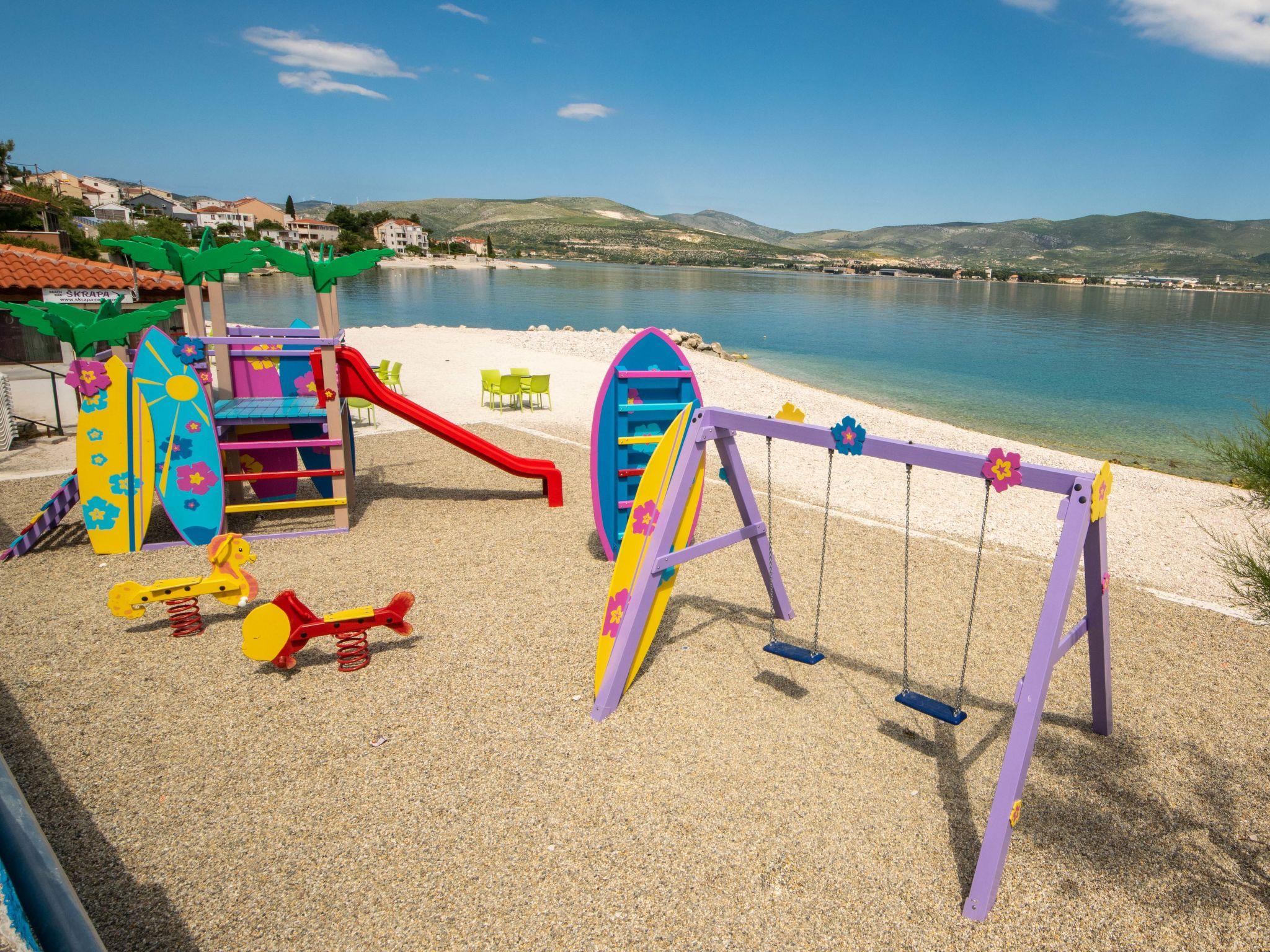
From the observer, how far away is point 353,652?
208 inches

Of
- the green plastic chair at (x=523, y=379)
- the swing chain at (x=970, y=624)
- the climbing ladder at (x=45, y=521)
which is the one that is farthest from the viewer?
the green plastic chair at (x=523, y=379)

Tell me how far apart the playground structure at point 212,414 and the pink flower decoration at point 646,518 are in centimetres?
420

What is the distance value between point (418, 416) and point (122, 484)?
10.1 ft

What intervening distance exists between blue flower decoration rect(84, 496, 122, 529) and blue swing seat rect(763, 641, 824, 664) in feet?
22.0

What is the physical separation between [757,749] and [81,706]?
4.53 meters

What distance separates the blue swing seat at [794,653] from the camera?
492cm

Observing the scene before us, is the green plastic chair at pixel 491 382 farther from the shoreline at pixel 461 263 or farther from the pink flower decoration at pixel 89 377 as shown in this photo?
the shoreline at pixel 461 263

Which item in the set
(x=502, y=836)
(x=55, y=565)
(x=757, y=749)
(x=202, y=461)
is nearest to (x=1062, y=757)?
(x=757, y=749)

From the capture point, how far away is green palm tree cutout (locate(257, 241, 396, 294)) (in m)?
7.89

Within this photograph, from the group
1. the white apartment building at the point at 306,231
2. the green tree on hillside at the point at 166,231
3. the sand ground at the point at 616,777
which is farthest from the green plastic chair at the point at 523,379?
the white apartment building at the point at 306,231

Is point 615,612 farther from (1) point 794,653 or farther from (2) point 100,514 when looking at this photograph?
(2) point 100,514

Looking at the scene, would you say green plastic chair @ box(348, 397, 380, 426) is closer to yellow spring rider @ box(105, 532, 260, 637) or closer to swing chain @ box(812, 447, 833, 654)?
yellow spring rider @ box(105, 532, 260, 637)

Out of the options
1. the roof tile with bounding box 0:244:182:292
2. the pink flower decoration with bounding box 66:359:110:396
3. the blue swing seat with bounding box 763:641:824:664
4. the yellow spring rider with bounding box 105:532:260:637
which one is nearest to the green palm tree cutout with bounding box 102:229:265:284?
the pink flower decoration with bounding box 66:359:110:396

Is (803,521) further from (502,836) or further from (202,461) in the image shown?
(202,461)
